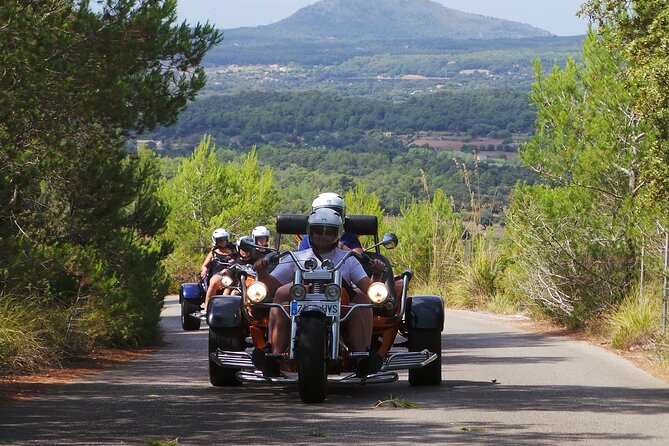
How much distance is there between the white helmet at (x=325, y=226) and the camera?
13102mm

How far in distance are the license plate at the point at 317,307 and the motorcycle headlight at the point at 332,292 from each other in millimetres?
52

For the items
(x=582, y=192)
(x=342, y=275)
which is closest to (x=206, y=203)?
(x=582, y=192)

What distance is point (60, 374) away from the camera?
1537 centimetres

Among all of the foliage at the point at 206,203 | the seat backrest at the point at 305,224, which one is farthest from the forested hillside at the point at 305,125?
the seat backrest at the point at 305,224

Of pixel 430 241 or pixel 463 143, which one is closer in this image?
pixel 430 241

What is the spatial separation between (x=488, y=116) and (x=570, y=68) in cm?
15766

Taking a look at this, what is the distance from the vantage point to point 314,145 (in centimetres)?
18188

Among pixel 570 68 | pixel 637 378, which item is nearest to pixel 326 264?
pixel 637 378

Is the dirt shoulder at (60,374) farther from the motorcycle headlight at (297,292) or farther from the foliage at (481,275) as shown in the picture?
the foliage at (481,275)

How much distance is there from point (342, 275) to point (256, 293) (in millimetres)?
845

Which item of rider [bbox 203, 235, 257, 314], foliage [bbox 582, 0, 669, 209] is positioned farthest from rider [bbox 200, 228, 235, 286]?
foliage [bbox 582, 0, 669, 209]

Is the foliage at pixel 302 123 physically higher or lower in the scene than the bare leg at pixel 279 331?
lower

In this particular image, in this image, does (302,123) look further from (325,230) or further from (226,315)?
(325,230)

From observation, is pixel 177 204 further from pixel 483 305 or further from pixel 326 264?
pixel 326 264
